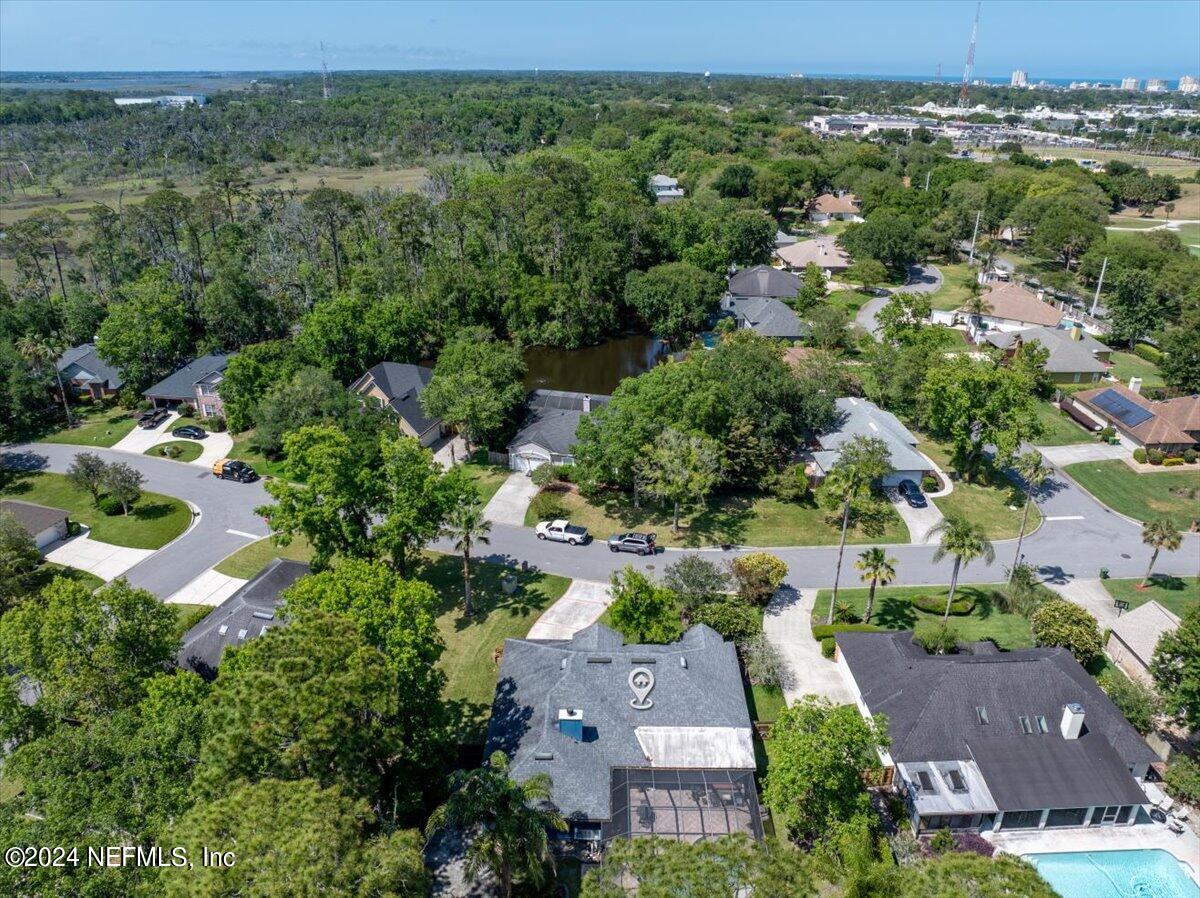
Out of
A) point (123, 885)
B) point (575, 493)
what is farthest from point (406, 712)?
point (575, 493)

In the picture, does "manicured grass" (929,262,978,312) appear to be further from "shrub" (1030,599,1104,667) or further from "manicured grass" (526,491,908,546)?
"shrub" (1030,599,1104,667)

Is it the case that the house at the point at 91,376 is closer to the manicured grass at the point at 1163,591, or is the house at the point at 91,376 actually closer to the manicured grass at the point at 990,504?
the manicured grass at the point at 990,504

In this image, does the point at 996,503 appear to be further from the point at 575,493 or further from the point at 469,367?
the point at 469,367

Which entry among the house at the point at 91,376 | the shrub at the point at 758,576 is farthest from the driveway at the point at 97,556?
the shrub at the point at 758,576

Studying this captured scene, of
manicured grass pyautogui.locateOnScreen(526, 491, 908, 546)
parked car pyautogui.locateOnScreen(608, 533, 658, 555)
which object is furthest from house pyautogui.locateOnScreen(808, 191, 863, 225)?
parked car pyautogui.locateOnScreen(608, 533, 658, 555)

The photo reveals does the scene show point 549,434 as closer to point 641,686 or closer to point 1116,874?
point 641,686

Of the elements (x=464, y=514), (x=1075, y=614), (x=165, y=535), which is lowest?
(x=165, y=535)

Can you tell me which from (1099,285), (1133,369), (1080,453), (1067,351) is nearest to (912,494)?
(1080,453)
